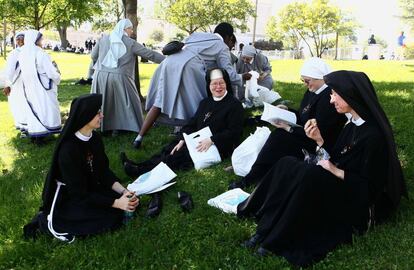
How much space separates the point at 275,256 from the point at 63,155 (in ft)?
6.51

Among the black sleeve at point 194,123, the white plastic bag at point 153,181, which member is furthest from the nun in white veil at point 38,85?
the white plastic bag at point 153,181

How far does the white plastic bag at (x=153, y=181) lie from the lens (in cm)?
493

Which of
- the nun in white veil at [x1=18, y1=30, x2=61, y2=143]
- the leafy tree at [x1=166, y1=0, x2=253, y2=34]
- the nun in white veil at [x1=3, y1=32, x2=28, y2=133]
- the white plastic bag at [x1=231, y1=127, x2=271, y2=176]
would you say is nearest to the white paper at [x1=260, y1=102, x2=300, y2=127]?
the white plastic bag at [x1=231, y1=127, x2=271, y2=176]

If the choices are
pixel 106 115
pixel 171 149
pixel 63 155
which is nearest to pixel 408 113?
pixel 171 149

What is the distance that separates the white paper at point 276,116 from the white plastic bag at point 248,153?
0.43 m

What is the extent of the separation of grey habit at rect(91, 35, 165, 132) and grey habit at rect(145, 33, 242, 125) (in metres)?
0.68

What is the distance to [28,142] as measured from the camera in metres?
7.85

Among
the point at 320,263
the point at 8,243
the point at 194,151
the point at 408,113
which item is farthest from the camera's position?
the point at 408,113

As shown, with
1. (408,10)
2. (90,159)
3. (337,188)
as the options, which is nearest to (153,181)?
(90,159)

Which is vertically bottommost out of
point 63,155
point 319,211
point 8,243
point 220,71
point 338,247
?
point 8,243

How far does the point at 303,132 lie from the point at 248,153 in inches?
26.9

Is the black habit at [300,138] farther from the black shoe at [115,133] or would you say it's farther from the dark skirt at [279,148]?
the black shoe at [115,133]

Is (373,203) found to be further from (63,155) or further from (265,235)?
(63,155)

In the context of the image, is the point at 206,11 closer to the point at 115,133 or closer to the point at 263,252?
the point at 115,133
